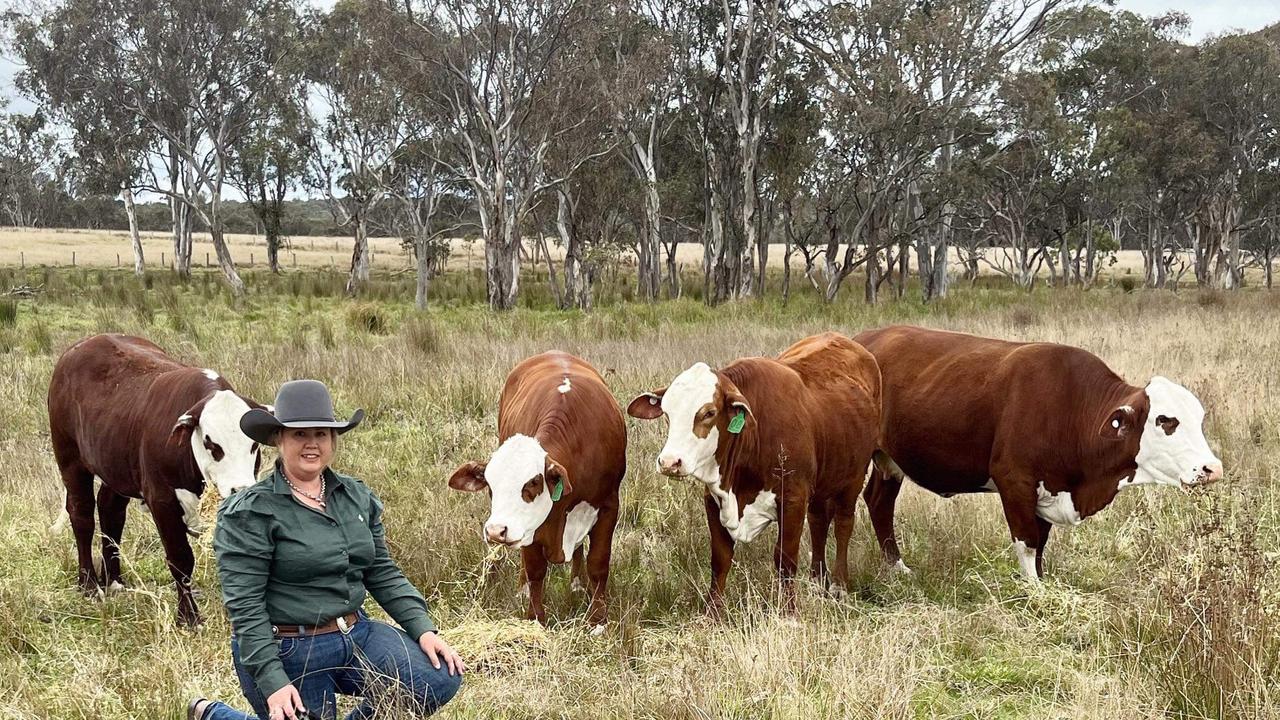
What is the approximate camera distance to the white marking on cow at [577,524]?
15.8ft

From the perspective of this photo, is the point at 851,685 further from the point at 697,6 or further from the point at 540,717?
the point at 697,6

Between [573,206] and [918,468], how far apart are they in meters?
25.7

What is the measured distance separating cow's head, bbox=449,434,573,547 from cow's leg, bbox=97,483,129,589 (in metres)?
2.49

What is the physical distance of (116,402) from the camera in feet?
16.7

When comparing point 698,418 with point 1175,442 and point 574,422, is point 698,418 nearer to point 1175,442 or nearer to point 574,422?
point 574,422

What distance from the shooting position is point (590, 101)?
27.0 metres

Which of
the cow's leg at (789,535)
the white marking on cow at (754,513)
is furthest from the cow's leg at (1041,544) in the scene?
the white marking on cow at (754,513)

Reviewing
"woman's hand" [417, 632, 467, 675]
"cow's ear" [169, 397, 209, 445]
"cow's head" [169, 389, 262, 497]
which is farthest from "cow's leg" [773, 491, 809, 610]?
"cow's ear" [169, 397, 209, 445]

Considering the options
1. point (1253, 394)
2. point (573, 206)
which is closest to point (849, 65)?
point (573, 206)

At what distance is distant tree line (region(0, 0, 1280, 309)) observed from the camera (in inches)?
947

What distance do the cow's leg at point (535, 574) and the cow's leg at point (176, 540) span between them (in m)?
1.68

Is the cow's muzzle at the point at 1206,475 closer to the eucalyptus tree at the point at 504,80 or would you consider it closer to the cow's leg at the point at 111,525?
the cow's leg at the point at 111,525

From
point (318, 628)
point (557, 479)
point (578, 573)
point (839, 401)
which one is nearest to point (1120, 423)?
point (839, 401)

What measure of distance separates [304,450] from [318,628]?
2.02 feet
